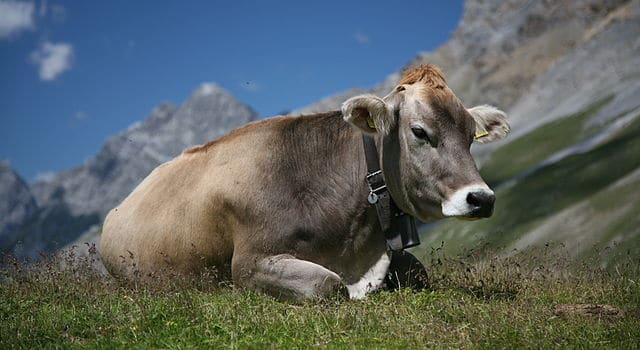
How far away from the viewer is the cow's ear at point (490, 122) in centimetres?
1114

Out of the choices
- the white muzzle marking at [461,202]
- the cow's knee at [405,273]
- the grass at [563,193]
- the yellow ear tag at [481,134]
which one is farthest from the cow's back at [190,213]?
the grass at [563,193]

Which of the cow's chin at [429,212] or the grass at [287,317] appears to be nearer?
the grass at [287,317]

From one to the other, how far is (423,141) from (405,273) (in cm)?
208

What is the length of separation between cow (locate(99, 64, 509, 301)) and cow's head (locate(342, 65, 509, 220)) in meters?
0.01

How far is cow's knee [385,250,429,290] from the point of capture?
1091cm

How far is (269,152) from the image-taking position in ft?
36.6

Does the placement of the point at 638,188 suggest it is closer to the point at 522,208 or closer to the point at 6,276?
the point at 522,208

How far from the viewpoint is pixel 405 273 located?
35.5 ft


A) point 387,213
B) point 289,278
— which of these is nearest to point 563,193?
point 387,213

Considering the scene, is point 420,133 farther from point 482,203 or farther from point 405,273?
point 405,273

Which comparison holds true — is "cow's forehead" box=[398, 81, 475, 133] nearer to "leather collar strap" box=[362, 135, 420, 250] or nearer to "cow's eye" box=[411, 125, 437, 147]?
"cow's eye" box=[411, 125, 437, 147]

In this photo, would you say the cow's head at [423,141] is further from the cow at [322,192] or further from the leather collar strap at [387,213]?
the leather collar strap at [387,213]

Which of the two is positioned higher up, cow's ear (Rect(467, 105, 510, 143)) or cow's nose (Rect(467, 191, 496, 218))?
cow's ear (Rect(467, 105, 510, 143))

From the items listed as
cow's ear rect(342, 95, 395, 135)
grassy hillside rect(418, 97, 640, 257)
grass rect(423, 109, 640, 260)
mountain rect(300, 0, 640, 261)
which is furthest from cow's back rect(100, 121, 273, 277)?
grass rect(423, 109, 640, 260)
